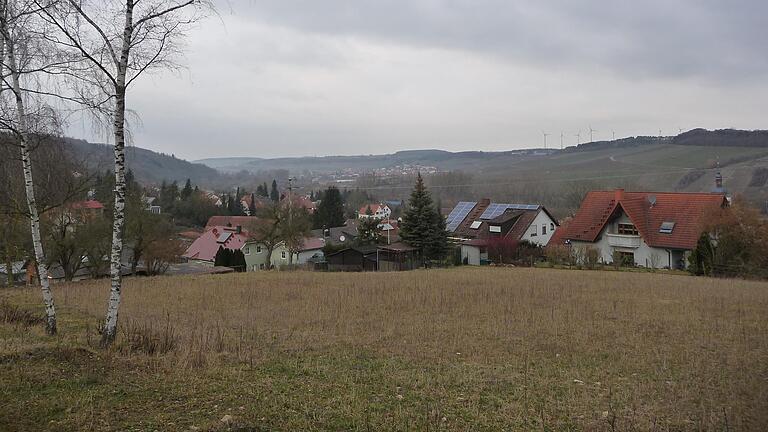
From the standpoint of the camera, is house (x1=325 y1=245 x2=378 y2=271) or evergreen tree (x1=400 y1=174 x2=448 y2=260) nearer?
house (x1=325 y1=245 x2=378 y2=271)

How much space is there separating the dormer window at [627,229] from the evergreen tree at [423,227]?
40.9ft

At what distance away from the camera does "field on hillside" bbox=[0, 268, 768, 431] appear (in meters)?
5.86

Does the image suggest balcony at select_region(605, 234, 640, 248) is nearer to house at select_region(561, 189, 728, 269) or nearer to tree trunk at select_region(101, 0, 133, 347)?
house at select_region(561, 189, 728, 269)

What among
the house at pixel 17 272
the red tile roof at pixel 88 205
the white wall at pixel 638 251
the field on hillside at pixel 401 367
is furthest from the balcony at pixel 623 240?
the house at pixel 17 272

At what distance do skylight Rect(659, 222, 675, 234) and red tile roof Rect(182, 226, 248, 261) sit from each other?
129 feet

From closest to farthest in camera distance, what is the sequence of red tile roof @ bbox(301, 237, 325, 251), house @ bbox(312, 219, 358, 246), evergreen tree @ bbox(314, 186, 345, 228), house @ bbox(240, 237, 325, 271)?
house @ bbox(240, 237, 325, 271)
red tile roof @ bbox(301, 237, 325, 251)
house @ bbox(312, 219, 358, 246)
evergreen tree @ bbox(314, 186, 345, 228)

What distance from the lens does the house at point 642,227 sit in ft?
115

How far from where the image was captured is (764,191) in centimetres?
6344

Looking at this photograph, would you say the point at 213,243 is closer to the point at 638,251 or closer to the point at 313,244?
the point at 313,244

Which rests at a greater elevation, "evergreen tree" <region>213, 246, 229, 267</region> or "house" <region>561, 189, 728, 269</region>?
"house" <region>561, 189, 728, 269</region>

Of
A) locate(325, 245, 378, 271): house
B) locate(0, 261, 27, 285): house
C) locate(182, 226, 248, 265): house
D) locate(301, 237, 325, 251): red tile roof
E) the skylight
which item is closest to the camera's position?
locate(0, 261, 27, 285): house


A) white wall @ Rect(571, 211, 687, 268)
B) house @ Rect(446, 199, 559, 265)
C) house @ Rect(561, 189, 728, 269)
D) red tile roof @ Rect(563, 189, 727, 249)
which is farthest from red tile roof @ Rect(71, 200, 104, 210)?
red tile roof @ Rect(563, 189, 727, 249)

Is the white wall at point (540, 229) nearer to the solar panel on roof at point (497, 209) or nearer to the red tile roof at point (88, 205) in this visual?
the solar panel on roof at point (497, 209)

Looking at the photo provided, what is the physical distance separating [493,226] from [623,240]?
1197 centimetres
